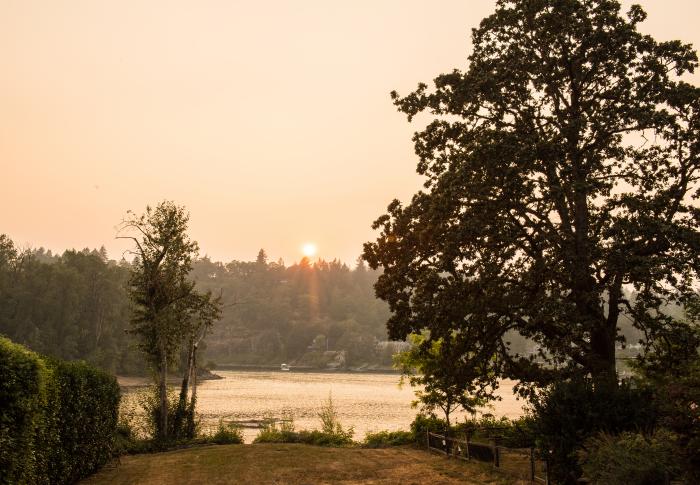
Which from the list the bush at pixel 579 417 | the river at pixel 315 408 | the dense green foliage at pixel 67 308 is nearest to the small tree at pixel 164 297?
the river at pixel 315 408

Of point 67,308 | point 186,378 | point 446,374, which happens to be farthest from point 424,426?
point 67,308

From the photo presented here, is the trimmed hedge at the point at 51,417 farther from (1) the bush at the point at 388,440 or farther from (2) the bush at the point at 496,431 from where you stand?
(2) the bush at the point at 496,431

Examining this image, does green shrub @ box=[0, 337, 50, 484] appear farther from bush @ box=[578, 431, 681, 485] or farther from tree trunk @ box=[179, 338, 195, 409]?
tree trunk @ box=[179, 338, 195, 409]

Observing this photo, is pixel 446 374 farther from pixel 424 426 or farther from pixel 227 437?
pixel 227 437

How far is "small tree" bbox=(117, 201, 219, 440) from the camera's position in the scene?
3067cm

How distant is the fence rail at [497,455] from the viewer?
A: 17.5 metres

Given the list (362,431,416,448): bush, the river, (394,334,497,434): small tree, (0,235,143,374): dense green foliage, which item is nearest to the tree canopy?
(394,334,497,434): small tree

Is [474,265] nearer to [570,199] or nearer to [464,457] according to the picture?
[570,199]

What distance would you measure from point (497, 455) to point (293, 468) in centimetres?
746

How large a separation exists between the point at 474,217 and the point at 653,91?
7.65m

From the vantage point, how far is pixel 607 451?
40.6 ft

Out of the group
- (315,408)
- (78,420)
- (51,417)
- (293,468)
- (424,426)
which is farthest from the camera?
(315,408)

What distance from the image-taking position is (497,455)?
19.6 meters

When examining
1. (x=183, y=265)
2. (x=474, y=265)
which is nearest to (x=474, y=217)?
(x=474, y=265)
